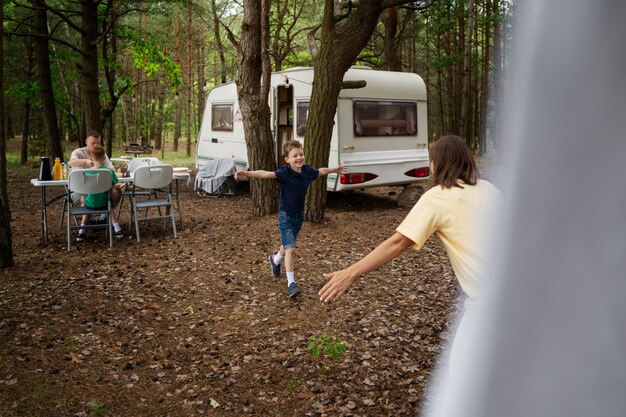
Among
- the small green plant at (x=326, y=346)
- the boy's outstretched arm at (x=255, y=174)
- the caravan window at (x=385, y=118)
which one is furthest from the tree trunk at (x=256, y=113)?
the small green plant at (x=326, y=346)

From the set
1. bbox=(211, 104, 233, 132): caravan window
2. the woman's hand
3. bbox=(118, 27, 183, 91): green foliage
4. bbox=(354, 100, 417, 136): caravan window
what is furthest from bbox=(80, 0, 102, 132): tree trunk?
the woman's hand

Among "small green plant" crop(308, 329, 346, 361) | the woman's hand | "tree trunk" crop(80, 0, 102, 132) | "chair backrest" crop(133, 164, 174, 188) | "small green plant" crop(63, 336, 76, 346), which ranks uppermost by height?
"tree trunk" crop(80, 0, 102, 132)

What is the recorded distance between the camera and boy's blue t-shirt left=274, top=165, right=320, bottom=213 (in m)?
5.73

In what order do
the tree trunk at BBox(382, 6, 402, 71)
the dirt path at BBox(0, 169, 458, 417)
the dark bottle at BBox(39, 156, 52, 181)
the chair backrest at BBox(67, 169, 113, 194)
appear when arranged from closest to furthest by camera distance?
the dirt path at BBox(0, 169, 458, 417) < the chair backrest at BBox(67, 169, 113, 194) < the dark bottle at BBox(39, 156, 52, 181) < the tree trunk at BBox(382, 6, 402, 71)

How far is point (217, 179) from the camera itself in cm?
1337

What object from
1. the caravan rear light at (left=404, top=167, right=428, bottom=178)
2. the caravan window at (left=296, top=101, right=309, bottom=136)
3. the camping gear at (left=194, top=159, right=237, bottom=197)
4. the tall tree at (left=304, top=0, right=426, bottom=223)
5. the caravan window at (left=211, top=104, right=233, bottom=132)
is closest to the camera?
the tall tree at (left=304, top=0, right=426, bottom=223)

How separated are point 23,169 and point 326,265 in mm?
15587

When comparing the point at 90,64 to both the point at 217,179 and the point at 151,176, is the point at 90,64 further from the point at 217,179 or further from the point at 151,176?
the point at 151,176

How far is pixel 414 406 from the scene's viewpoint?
12.3 feet

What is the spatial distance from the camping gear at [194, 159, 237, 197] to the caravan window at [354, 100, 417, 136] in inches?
153

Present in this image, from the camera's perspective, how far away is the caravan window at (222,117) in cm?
1413

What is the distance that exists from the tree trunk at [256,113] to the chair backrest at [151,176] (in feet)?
6.49

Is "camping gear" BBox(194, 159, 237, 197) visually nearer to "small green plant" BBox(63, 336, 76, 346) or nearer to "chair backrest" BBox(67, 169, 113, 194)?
"chair backrest" BBox(67, 169, 113, 194)

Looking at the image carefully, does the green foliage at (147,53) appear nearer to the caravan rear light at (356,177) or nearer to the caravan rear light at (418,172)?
the caravan rear light at (356,177)
